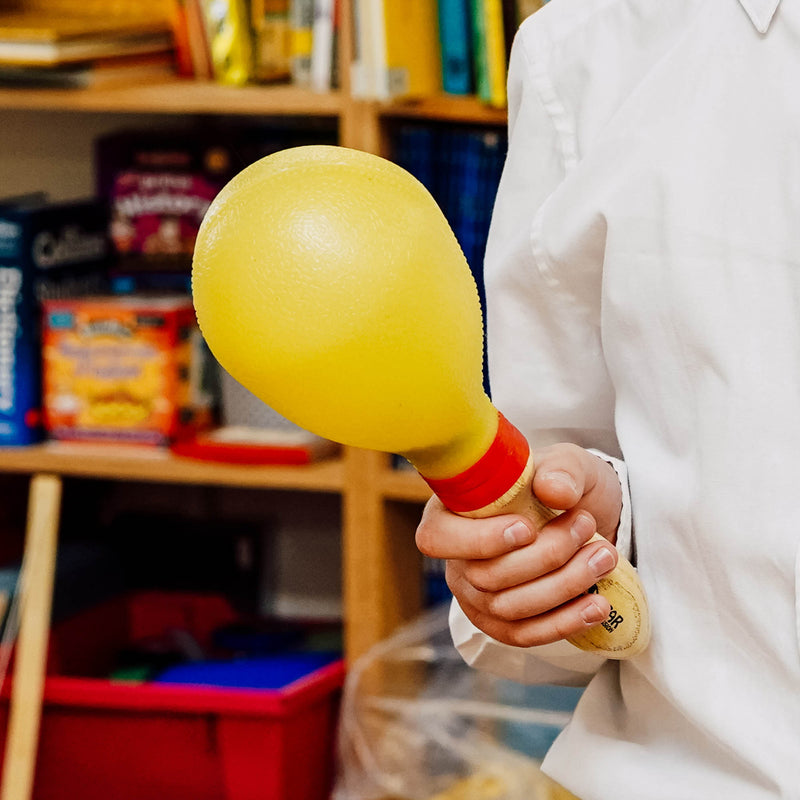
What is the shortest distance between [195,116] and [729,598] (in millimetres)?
1579

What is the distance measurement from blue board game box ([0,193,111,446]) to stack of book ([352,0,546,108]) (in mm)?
517

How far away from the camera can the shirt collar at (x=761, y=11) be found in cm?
63

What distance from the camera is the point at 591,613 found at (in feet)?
2.08

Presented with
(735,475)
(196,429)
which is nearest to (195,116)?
(196,429)

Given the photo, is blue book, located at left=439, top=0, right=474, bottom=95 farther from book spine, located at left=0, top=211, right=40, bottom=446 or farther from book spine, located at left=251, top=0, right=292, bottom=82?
book spine, located at left=0, top=211, right=40, bottom=446

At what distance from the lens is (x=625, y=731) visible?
2.35ft

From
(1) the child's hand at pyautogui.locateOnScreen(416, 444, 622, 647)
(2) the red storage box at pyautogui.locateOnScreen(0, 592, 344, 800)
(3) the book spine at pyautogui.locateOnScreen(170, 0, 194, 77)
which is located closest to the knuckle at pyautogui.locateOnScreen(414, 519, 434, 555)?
(1) the child's hand at pyautogui.locateOnScreen(416, 444, 622, 647)

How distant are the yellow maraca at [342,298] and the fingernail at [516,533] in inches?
3.1

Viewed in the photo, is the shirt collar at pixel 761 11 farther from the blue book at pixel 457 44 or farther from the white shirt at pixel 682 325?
the blue book at pixel 457 44

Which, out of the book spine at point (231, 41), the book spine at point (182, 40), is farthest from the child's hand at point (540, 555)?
the book spine at point (182, 40)

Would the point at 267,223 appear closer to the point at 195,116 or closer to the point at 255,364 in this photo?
the point at 255,364

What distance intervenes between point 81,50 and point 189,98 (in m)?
0.16

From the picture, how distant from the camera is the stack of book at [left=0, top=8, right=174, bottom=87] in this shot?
1.63 meters

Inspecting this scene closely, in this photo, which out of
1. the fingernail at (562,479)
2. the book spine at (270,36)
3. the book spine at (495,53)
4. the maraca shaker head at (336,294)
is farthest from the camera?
the book spine at (270,36)
